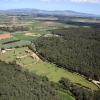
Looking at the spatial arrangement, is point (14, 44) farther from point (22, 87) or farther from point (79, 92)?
point (22, 87)

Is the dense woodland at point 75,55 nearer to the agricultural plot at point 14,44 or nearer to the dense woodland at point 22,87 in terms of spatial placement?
the agricultural plot at point 14,44

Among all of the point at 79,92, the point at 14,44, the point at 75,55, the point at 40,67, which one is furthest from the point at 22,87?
the point at 14,44

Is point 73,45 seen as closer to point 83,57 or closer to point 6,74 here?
point 83,57

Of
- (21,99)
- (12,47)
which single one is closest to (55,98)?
(21,99)

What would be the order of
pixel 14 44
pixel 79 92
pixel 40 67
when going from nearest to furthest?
pixel 79 92, pixel 40 67, pixel 14 44

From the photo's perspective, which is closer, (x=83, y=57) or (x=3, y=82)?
(x=3, y=82)
